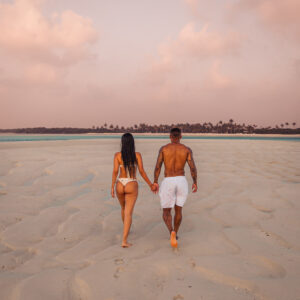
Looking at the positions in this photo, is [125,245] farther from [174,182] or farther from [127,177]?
[174,182]

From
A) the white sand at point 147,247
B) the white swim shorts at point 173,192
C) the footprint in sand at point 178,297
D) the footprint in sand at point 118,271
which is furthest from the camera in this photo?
the white swim shorts at point 173,192

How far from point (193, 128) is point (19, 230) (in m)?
165


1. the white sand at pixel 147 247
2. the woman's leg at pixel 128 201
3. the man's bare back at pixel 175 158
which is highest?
the man's bare back at pixel 175 158

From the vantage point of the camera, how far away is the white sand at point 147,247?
8.43 feet

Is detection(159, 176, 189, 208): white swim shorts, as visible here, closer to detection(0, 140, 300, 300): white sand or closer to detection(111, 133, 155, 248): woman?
detection(111, 133, 155, 248): woman

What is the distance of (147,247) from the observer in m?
3.55

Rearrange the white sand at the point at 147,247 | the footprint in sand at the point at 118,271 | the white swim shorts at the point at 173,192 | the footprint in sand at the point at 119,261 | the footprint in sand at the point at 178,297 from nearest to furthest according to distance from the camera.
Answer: the footprint in sand at the point at 178,297 → the white sand at the point at 147,247 → the footprint in sand at the point at 118,271 → the footprint in sand at the point at 119,261 → the white swim shorts at the point at 173,192

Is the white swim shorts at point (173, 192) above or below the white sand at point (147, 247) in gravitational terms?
above

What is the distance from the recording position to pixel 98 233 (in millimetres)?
4137

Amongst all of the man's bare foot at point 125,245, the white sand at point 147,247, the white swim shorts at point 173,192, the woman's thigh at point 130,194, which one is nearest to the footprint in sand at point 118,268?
the white sand at point 147,247

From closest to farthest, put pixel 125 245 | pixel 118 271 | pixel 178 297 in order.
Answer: pixel 178 297
pixel 118 271
pixel 125 245

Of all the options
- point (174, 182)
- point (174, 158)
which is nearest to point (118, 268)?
point (174, 182)

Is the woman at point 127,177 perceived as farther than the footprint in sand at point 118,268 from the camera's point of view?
Yes

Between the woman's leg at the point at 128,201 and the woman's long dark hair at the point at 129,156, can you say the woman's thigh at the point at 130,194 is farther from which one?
the woman's long dark hair at the point at 129,156
